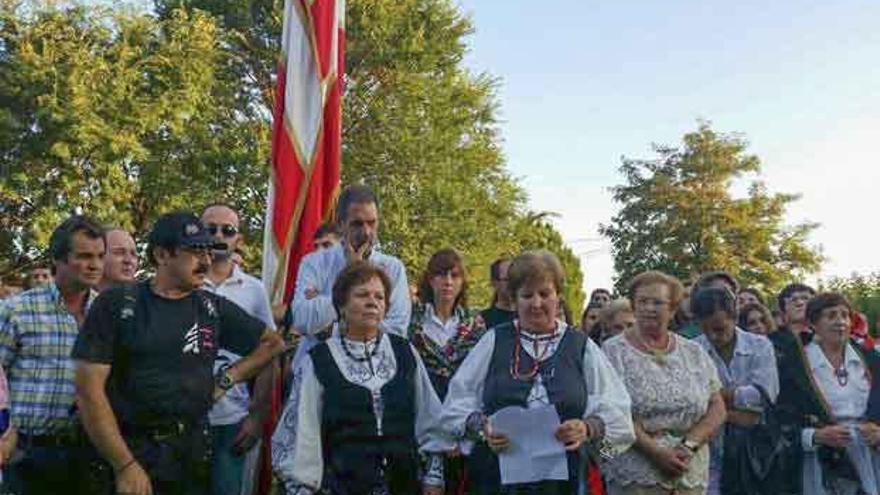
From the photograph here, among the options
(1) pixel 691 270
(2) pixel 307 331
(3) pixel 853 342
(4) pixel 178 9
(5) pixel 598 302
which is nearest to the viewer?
(2) pixel 307 331

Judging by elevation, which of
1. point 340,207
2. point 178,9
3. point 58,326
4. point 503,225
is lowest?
point 58,326

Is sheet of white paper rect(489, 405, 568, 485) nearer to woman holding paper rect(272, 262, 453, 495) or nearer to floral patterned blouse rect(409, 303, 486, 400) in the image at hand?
woman holding paper rect(272, 262, 453, 495)

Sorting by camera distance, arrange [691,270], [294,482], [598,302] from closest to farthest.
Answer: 1. [294,482]
2. [598,302]
3. [691,270]

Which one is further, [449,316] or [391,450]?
[449,316]

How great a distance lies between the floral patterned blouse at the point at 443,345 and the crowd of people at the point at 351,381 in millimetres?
11

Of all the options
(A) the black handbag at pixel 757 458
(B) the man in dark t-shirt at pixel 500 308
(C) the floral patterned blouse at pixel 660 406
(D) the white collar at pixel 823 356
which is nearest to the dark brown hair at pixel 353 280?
(C) the floral patterned blouse at pixel 660 406

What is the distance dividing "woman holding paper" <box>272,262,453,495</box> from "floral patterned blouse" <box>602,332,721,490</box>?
3.47 feet

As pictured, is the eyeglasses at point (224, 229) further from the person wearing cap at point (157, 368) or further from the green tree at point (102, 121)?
the green tree at point (102, 121)

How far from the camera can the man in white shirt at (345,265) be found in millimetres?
5379

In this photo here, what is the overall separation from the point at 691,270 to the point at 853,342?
124 feet

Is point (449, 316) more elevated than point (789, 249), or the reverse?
point (789, 249)

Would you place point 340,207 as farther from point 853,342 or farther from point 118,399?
point 853,342

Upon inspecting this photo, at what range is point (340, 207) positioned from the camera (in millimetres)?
5523

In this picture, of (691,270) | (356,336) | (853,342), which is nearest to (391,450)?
(356,336)
